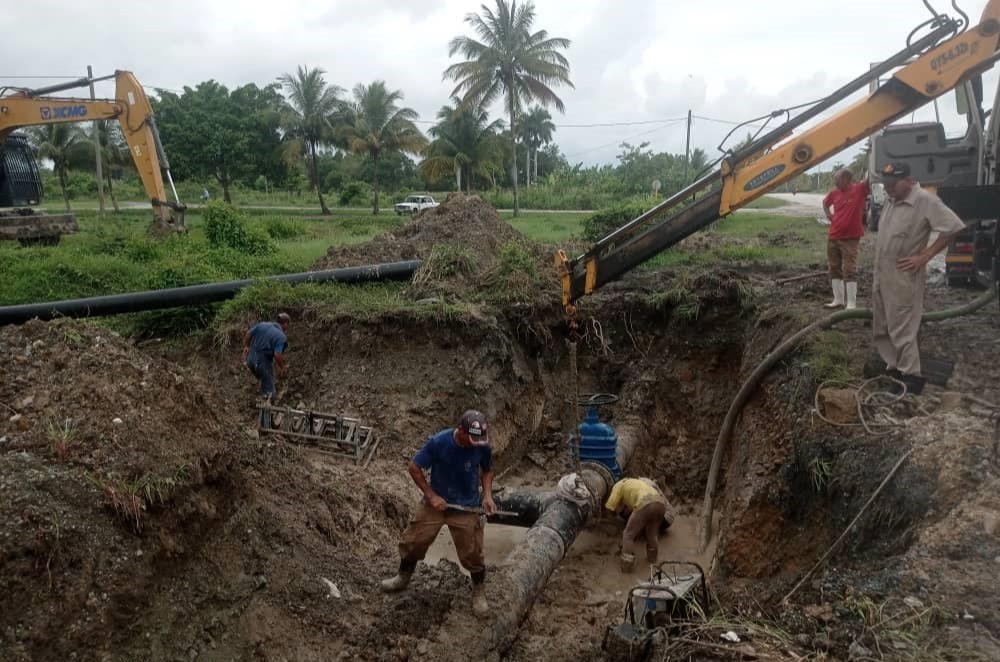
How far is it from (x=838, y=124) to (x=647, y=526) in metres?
4.44

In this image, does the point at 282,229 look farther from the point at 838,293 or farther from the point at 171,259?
the point at 838,293

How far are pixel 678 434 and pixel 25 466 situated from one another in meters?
7.88

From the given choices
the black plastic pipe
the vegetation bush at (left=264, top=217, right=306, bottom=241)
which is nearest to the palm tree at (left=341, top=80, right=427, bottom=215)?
the vegetation bush at (left=264, top=217, right=306, bottom=241)

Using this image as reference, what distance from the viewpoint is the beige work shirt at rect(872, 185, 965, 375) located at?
5965 mm

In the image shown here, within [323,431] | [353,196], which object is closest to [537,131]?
[353,196]

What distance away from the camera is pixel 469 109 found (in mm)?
29922

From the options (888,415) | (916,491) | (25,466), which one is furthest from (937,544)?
(25,466)

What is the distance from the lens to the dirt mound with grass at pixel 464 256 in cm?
1116

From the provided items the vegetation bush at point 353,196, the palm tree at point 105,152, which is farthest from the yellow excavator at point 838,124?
the palm tree at point 105,152

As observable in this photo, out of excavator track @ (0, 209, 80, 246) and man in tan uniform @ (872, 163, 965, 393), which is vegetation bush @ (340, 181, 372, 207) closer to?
excavator track @ (0, 209, 80, 246)

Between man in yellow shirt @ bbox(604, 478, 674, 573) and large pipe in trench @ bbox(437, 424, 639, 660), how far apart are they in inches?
11.4

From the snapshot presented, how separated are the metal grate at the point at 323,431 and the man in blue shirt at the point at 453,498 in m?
2.68

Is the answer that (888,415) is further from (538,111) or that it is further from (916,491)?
(538,111)

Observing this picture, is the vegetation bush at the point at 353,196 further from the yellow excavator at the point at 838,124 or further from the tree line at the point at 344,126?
the yellow excavator at the point at 838,124
